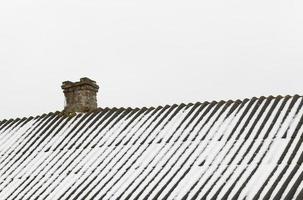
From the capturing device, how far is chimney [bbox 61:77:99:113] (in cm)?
1491

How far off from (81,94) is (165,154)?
16.1ft

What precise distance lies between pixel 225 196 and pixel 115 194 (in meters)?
2.13

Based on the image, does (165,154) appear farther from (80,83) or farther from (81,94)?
(80,83)

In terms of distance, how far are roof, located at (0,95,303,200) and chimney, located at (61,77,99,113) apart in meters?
0.63

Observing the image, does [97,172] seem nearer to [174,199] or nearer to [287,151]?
[174,199]

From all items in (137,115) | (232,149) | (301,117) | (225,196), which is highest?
(137,115)

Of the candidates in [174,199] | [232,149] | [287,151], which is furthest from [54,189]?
[287,151]

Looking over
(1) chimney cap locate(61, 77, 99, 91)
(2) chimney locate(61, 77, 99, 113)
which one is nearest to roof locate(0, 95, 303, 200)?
(2) chimney locate(61, 77, 99, 113)

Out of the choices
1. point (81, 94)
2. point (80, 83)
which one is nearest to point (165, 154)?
point (81, 94)

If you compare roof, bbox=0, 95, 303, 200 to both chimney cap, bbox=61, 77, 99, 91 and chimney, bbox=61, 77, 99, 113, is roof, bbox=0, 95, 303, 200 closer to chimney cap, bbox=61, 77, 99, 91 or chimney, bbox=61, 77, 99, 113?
chimney, bbox=61, 77, 99, 113

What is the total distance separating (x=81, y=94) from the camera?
1513 centimetres

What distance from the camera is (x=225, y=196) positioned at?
8.70 metres

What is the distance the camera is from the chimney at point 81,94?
1491 cm

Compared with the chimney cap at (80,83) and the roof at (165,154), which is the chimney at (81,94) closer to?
the chimney cap at (80,83)
